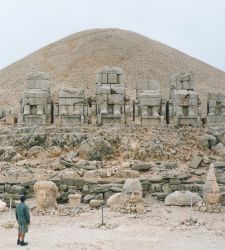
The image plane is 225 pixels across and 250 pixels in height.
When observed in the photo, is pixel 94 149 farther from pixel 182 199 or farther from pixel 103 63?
pixel 103 63

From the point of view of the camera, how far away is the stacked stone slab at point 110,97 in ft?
81.4

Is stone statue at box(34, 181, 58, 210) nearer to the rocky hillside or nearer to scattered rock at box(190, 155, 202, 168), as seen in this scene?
scattered rock at box(190, 155, 202, 168)

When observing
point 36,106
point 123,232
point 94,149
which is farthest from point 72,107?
point 123,232

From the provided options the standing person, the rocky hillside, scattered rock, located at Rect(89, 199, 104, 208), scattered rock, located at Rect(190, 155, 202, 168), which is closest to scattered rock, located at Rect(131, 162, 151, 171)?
scattered rock, located at Rect(190, 155, 202, 168)

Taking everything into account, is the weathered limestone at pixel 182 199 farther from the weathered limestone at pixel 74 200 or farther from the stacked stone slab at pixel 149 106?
the stacked stone slab at pixel 149 106

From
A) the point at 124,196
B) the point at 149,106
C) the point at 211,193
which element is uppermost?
the point at 149,106

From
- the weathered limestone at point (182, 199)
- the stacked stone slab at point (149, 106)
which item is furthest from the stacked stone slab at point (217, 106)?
the weathered limestone at point (182, 199)

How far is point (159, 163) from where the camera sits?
853 inches

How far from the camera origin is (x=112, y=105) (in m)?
25.2

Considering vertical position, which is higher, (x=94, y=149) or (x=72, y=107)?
(x=72, y=107)

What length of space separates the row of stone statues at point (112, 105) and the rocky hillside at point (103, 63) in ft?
27.4

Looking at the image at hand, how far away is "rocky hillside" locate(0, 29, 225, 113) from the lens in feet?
122

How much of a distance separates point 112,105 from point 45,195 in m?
9.46

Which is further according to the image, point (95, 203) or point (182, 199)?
point (182, 199)
